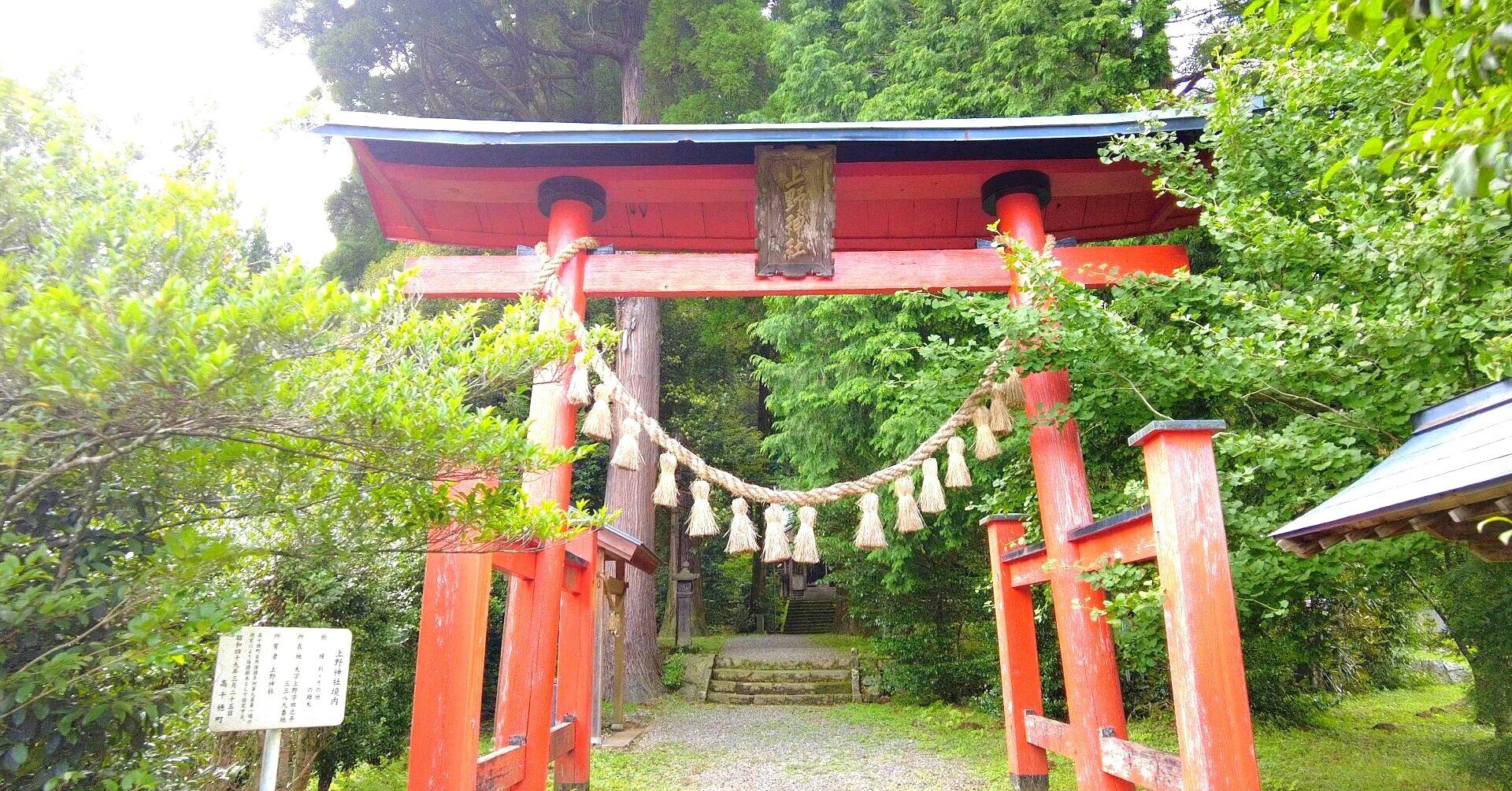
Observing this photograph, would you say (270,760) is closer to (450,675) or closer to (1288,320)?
(450,675)

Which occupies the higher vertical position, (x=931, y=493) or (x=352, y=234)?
(x=352, y=234)

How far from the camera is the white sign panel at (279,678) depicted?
7.70ft

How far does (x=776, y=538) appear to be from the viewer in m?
4.07

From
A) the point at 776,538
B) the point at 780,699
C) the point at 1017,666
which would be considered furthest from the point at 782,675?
the point at 776,538

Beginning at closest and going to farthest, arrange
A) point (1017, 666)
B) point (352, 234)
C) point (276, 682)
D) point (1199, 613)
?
point (276, 682) < point (1199, 613) < point (1017, 666) < point (352, 234)

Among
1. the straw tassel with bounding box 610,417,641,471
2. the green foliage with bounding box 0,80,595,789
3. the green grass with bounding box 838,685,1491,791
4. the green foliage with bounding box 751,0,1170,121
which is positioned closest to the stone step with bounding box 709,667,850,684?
the green grass with bounding box 838,685,1491,791

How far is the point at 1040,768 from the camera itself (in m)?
4.48

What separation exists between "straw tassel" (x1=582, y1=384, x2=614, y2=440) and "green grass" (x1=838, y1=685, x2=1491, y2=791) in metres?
3.86

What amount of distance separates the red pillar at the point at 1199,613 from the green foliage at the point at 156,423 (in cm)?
199

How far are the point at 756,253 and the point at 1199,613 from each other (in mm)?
2554

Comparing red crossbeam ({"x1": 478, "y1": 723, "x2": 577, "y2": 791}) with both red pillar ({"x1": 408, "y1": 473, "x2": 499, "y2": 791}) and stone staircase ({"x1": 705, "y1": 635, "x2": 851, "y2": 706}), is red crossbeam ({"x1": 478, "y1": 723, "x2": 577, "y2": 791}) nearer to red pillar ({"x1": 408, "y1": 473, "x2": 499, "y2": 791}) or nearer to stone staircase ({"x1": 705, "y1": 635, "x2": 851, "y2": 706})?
red pillar ({"x1": 408, "y1": 473, "x2": 499, "y2": 791})

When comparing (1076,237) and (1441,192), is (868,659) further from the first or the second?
(1441,192)

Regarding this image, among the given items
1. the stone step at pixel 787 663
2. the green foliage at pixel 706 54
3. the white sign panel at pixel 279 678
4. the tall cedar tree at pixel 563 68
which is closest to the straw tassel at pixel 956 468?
the white sign panel at pixel 279 678

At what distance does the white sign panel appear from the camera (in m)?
2.35
